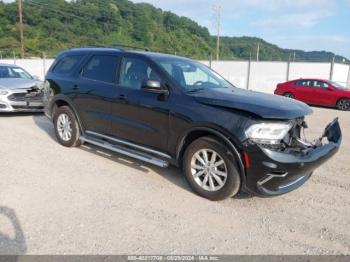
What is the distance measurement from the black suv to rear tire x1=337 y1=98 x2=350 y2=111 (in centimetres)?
1163

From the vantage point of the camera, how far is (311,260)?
318cm

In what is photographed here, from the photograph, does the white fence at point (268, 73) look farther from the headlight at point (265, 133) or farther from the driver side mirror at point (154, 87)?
the headlight at point (265, 133)

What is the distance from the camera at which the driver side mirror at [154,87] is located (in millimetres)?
4650

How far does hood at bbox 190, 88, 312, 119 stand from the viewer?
3.99 meters

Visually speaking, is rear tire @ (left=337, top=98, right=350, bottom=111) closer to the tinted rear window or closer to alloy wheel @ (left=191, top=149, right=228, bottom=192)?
the tinted rear window

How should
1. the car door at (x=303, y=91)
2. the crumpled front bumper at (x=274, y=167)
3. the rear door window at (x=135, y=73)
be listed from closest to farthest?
the crumpled front bumper at (x=274, y=167)
the rear door window at (x=135, y=73)
the car door at (x=303, y=91)

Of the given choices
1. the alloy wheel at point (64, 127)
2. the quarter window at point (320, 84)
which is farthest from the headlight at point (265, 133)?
the quarter window at point (320, 84)

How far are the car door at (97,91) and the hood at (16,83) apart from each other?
4264 millimetres

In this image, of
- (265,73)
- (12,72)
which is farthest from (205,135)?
(265,73)

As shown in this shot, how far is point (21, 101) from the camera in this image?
951 centimetres

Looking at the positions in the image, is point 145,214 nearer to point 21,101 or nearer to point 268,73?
point 21,101

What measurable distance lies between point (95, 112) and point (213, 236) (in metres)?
3.16

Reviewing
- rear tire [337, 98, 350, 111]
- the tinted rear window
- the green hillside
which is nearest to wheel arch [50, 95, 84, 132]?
the tinted rear window

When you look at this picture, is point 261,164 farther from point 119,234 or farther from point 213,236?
point 119,234
